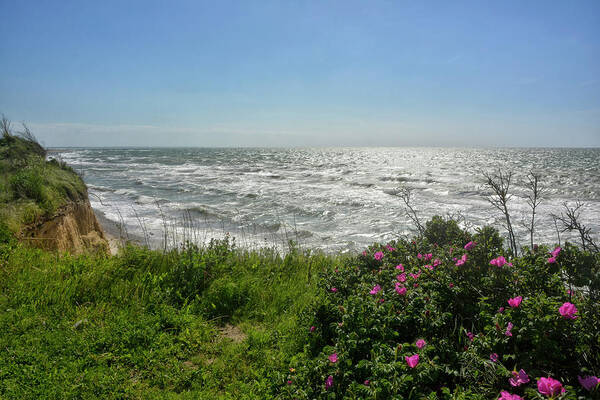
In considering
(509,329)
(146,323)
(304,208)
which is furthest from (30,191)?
(304,208)

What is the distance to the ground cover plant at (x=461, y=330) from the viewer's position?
85.4 inches

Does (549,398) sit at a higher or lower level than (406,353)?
higher

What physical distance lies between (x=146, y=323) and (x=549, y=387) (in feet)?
12.9

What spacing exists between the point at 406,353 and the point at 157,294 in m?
3.51

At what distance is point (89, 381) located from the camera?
10.1 ft

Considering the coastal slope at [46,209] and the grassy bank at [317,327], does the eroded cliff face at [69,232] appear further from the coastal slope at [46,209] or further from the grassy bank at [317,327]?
the grassy bank at [317,327]

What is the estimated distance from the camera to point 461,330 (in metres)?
2.71

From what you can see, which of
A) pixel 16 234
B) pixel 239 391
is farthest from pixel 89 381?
pixel 16 234

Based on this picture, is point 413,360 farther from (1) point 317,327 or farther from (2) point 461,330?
(1) point 317,327

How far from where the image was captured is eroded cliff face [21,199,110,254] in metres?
6.20

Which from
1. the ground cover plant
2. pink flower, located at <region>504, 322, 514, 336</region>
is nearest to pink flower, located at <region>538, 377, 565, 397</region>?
the ground cover plant

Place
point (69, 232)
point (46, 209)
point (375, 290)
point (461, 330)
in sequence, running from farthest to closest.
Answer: point (69, 232)
point (46, 209)
point (375, 290)
point (461, 330)

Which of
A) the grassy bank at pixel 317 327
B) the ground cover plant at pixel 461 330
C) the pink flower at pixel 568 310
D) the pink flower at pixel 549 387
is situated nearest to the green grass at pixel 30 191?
the grassy bank at pixel 317 327

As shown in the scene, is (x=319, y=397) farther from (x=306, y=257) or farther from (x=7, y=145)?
(x=7, y=145)
